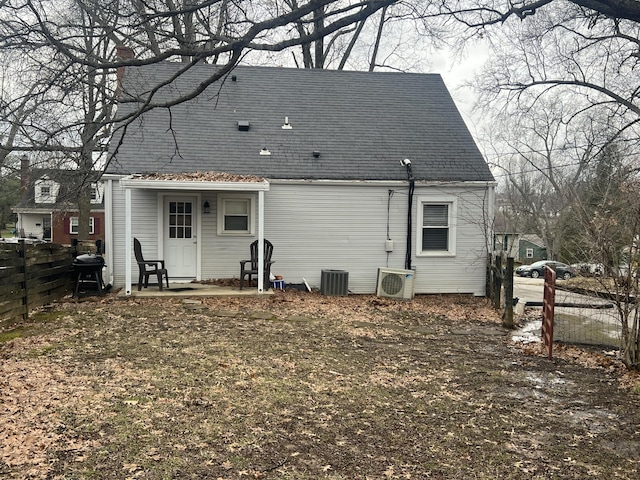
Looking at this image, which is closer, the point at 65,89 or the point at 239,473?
the point at 239,473

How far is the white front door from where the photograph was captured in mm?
12344

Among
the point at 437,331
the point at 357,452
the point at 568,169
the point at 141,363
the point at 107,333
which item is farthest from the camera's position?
the point at 568,169

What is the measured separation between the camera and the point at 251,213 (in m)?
12.6

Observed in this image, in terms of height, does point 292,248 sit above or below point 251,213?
below

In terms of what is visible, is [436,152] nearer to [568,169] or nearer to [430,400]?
[430,400]

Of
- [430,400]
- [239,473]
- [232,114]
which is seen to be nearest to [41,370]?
[239,473]

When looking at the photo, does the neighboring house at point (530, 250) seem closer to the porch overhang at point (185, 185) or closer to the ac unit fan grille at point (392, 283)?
the ac unit fan grille at point (392, 283)

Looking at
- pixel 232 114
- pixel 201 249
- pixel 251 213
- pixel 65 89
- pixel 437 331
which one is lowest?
pixel 437 331

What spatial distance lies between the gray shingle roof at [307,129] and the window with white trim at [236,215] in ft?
2.22

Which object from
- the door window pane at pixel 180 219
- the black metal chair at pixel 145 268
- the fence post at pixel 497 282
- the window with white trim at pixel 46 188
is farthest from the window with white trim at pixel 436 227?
the window with white trim at pixel 46 188

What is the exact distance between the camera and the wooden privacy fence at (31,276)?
7.80 meters

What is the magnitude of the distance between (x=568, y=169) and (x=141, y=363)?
3159 cm

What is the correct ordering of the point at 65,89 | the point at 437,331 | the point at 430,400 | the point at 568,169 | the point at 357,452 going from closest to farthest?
1. the point at 357,452
2. the point at 430,400
3. the point at 65,89
4. the point at 437,331
5. the point at 568,169

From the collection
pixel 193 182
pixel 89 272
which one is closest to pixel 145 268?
pixel 89 272
